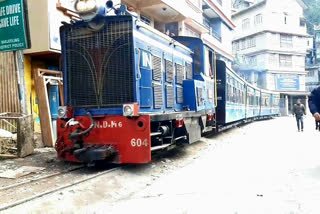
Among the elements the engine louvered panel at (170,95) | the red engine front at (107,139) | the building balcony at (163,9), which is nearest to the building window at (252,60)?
the building balcony at (163,9)

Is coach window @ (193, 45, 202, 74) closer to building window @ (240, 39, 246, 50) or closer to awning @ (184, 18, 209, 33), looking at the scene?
awning @ (184, 18, 209, 33)

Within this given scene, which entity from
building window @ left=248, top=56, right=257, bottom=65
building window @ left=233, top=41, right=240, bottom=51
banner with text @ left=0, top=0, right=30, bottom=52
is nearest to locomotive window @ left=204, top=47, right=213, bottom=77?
banner with text @ left=0, top=0, right=30, bottom=52

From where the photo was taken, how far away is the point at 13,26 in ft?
24.4

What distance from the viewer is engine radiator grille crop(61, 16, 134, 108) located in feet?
20.5

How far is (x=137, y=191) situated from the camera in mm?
5281

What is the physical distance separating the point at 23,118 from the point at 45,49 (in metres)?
3.03

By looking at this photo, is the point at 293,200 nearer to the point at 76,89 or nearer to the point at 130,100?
the point at 130,100

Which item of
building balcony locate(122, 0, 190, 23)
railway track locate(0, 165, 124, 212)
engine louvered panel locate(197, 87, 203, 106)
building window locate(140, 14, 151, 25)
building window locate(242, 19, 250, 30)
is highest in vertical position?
building window locate(242, 19, 250, 30)

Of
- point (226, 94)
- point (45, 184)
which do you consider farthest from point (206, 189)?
point (226, 94)

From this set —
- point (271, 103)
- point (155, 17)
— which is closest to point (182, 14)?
point (155, 17)

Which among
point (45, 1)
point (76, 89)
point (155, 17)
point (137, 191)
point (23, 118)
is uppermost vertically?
point (155, 17)

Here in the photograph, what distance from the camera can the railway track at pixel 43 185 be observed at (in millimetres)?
4469

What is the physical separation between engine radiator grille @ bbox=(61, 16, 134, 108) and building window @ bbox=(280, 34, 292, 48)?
37.9 m

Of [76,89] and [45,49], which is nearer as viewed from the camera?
[76,89]
